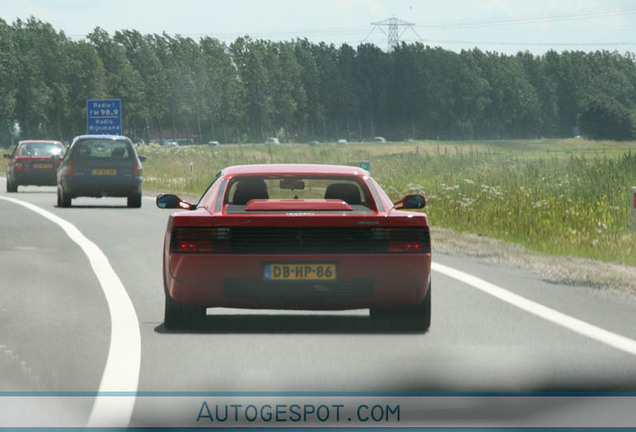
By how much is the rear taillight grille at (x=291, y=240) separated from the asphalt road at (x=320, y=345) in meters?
0.66

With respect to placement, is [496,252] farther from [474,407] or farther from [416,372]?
[474,407]

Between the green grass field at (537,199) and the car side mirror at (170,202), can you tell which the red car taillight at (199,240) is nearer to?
the car side mirror at (170,202)

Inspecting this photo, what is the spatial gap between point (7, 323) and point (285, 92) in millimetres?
168757

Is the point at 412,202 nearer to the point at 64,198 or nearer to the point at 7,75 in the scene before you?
the point at 64,198

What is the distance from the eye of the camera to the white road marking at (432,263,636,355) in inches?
324

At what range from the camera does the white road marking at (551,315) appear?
8227 millimetres

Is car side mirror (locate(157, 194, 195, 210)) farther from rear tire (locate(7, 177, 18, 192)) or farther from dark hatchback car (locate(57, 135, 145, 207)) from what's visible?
rear tire (locate(7, 177, 18, 192))

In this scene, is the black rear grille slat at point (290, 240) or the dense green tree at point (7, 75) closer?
the black rear grille slat at point (290, 240)

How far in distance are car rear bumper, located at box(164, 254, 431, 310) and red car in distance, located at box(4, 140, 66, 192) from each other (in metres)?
27.3

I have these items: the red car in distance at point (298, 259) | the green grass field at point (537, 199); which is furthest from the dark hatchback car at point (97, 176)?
the red car in distance at point (298, 259)

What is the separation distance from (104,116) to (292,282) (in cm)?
4564

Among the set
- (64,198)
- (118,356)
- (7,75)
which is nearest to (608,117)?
(7,75)

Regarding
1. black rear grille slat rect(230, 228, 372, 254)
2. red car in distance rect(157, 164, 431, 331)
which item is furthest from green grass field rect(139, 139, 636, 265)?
black rear grille slat rect(230, 228, 372, 254)

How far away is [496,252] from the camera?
15484mm
